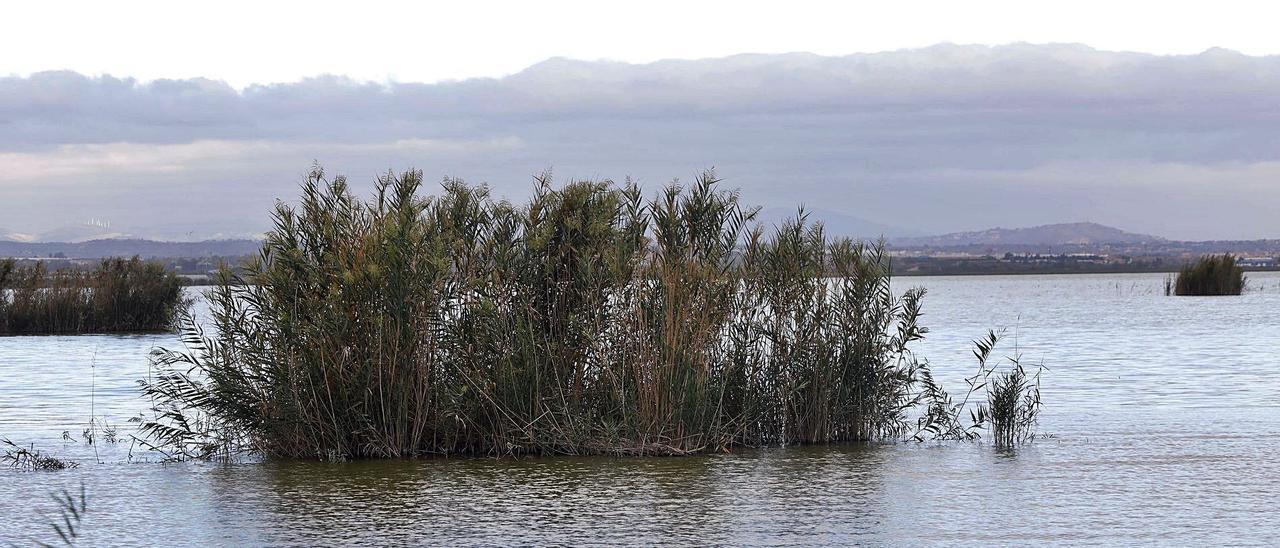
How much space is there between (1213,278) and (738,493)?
2389 inches

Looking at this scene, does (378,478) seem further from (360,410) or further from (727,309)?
(727,309)

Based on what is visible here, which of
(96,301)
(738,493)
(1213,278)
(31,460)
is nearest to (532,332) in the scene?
(738,493)

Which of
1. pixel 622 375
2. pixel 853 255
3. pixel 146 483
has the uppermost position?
pixel 853 255

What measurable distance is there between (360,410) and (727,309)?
4.21 meters

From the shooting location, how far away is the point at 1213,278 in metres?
67.6

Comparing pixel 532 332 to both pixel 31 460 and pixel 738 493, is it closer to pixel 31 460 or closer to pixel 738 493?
pixel 738 493

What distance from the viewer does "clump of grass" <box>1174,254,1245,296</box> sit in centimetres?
6762

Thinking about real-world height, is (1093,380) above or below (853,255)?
below

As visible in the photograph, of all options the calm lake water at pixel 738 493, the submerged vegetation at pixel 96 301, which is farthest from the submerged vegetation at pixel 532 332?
the submerged vegetation at pixel 96 301

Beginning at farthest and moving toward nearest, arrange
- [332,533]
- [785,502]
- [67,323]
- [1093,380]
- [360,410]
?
[67,323]
[1093,380]
[360,410]
[785,502]
[332,533]

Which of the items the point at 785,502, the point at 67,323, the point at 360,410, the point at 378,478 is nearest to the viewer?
the point at 785,502

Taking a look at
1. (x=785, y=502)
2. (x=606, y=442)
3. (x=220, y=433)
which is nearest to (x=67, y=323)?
(x=220, y=433)

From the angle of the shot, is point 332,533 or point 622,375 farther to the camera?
point 622,375

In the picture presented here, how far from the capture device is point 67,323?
39.7 m
